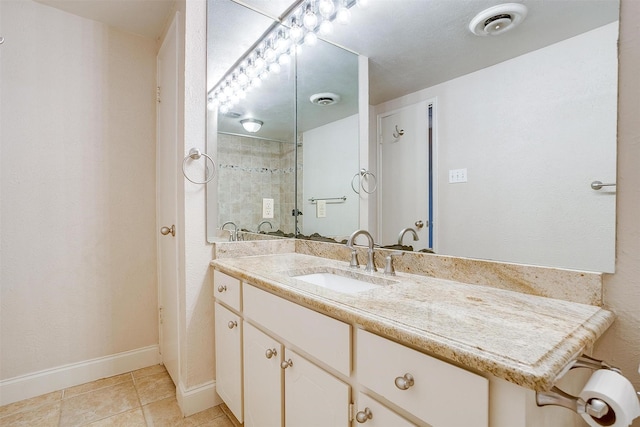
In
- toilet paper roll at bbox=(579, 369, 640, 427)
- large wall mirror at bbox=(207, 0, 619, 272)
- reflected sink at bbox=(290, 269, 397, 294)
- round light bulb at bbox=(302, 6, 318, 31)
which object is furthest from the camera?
round light bulb at bbox=(302, 6, 318, 31)

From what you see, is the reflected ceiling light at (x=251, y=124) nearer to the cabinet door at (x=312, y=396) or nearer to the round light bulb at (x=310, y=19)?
the round light bulb at (x=310, y=19)

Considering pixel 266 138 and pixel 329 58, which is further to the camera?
pixel 266 138

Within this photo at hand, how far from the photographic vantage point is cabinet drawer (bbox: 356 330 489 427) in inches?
22.6

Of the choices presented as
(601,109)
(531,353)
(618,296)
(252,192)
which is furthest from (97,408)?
(601,109)

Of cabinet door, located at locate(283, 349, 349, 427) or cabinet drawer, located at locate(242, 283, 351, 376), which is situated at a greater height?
cabinet drawer, located at locate(242, 283, 351, 376)

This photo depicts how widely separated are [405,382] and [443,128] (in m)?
0.94

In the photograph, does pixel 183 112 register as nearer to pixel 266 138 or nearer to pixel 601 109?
pixel 266 138

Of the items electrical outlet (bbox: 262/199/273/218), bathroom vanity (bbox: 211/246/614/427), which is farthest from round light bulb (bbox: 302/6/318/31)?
bathroom vanity (bbox: 211/246/614/427)

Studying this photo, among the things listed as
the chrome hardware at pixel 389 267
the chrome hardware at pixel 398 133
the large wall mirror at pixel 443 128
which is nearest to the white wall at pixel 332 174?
the large wall mirror at pixel 443 128

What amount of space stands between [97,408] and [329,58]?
2422 millimetres

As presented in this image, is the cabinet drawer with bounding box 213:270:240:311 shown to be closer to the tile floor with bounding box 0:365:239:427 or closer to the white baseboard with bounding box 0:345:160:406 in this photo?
the tile floor with bounding box 0:365:239:427

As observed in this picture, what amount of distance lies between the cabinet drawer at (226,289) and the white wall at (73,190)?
0.91 m

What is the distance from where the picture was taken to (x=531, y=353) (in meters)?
0.55

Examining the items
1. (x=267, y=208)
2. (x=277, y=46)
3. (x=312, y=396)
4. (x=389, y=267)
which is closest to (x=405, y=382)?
(x=312, y=396)
